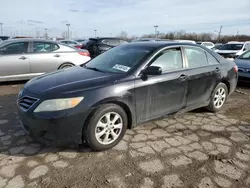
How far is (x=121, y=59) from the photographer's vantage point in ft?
12.0

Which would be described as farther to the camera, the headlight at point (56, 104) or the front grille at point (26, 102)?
the front grille at point (26, 102)

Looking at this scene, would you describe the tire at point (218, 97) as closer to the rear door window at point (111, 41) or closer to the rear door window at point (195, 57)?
the rear door window at point (195, 57)

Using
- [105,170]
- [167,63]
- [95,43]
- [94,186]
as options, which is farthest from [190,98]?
[95,43]

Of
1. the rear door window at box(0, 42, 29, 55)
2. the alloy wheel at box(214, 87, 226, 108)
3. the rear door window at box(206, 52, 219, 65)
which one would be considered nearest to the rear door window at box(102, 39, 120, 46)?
the rear door window at box(0, 42, 29, 55)

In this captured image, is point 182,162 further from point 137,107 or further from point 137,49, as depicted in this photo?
point 137,49

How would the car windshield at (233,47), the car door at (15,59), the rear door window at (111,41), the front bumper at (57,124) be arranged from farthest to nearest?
the car windshield at (233,47) → the rear door window at (111,41) → the car door at (15,59) → the front bumper at (57,124)

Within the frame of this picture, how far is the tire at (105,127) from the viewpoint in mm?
2795

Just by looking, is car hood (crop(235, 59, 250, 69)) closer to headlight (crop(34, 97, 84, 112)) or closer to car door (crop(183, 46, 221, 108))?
car door (crop(183, 46, 221, 108))

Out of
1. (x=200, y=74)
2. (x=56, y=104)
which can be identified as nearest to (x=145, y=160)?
(x=56, y=104)

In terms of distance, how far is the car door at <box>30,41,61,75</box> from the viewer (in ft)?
21.4

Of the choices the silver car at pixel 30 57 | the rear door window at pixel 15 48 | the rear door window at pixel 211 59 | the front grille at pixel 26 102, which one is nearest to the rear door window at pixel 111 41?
the silver car at pixel 30 57

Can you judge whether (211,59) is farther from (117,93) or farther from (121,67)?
(117,93)

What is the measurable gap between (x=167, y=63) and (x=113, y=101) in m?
1.25

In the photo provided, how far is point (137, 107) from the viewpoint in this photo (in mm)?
3189
